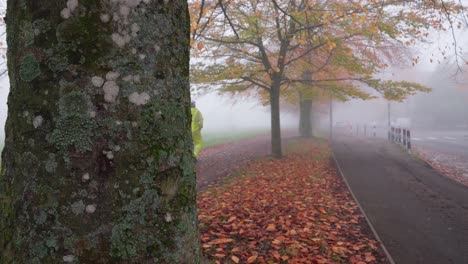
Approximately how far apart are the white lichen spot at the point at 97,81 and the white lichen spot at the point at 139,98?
0.45 ft

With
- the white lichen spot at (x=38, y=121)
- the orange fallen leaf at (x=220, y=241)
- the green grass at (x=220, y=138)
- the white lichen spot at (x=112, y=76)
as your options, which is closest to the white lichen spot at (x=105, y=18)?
the white lichen spot at (x=112, y=76)

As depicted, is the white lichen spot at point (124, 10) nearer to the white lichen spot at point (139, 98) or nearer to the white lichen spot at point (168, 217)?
the white lichen spot at point (139, 98)

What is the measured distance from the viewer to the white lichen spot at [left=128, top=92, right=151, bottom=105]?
1.58 meters

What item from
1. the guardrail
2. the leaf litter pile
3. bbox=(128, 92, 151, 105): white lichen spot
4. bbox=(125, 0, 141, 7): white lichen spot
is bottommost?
the leaf litter pile

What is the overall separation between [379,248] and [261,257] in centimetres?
161

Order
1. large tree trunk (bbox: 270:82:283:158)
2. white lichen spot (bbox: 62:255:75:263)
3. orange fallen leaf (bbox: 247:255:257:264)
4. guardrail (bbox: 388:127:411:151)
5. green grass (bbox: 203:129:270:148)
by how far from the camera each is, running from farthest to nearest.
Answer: green grass (bbox: 203:129:270:148), guardrail (bbox: 388:127:411:151), large tree trunk (bbox: 270:82:283:158), orange fallen leaf (bbox: 247:255:257:264), white lichen spot (bbox: 62:255:75:263)

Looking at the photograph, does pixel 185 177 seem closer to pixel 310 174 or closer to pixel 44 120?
pixel 44 120

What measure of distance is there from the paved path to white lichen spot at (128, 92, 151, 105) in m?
3.70

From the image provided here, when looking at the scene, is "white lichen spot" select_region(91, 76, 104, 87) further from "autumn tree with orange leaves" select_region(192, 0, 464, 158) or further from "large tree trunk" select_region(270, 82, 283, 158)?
"large tree trunk" select_region(270, 82, 283, 158)

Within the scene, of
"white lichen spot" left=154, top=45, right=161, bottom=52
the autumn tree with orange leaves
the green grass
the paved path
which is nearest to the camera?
"white lichen spot" left=154, top=45, right=161, bottom=52

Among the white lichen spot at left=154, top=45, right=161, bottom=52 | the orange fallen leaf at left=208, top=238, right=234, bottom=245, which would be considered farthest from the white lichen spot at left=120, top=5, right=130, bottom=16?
the orange fallen leaf at left=208, top=238, right=234, bottom=245

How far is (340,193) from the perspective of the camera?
733 centimetres

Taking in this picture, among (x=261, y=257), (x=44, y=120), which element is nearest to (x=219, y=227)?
(x=261, y=257)

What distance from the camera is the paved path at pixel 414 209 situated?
4.27 m
